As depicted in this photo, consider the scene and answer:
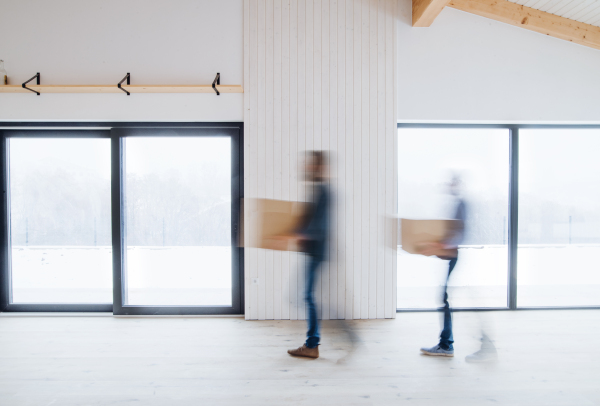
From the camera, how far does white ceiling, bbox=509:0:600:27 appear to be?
2.63 metres

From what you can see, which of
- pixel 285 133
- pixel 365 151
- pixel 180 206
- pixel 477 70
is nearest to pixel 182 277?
pixel 180 206

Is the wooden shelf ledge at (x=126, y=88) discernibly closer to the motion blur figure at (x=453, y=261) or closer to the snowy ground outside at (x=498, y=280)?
the motion blur figure at (x=453, y=261)

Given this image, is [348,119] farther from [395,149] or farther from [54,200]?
[54,200]

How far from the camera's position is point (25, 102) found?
9.25 ft

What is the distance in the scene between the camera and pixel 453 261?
6.92 ft

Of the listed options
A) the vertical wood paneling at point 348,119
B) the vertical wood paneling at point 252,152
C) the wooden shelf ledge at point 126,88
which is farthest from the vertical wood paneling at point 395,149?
the wooden shelf ledge at point 126,88

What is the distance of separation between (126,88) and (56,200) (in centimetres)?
152

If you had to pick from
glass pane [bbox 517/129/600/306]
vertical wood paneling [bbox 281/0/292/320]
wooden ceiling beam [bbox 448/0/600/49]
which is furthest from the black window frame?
glass pane [bbox 517/129/600/306]

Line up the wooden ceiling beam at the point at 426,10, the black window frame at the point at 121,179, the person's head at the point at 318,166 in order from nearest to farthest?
1. the person's head at the point at 318,166
2. the wooden ceiling beam at the point at 426,10
3. the black window frame at the point at 121,179

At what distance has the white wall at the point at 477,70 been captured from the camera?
113 inches

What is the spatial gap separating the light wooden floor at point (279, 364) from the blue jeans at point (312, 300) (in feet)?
0.50

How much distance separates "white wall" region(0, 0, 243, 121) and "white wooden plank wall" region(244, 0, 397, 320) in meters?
0.33

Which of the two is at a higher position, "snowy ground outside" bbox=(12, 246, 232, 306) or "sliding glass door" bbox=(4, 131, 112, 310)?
"sliding glass door" bbox=(4, 131, 112, 310)

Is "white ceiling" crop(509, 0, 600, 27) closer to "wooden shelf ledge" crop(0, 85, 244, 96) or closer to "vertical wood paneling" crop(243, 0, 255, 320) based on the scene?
"vertical wood paneling" crop(243, 0, 255, 320)
